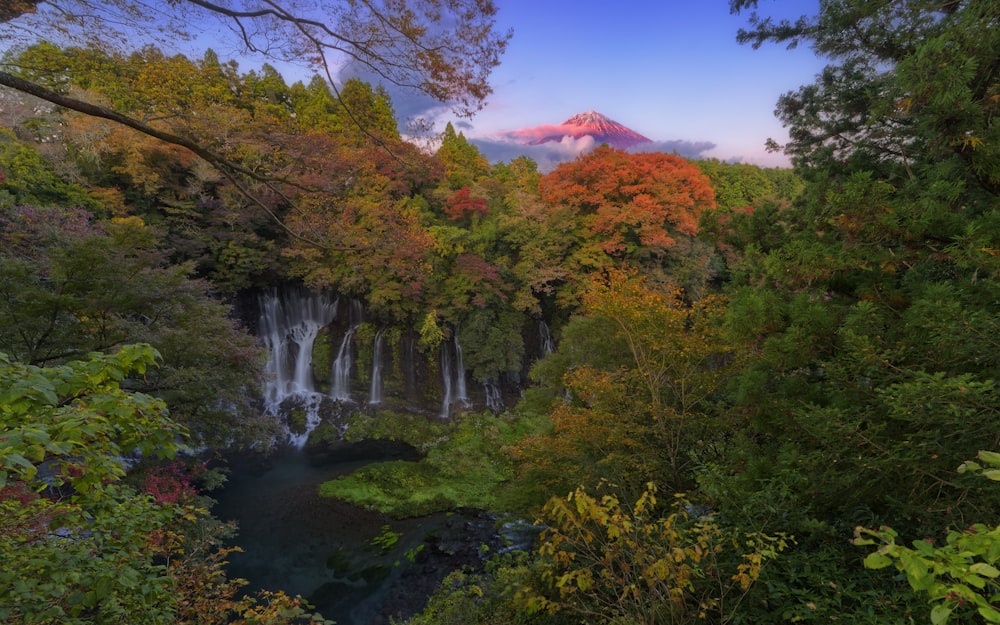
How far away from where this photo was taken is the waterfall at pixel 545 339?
19.7 m

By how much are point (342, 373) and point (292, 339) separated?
280 cm

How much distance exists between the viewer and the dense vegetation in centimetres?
276

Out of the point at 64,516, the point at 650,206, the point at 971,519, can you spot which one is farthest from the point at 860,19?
the point at 650,206

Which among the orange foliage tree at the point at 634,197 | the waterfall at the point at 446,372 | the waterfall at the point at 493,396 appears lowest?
the waterfall at the point at 493,396

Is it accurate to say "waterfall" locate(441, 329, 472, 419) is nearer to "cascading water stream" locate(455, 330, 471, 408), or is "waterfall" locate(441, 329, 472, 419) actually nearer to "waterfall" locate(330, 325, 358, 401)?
"cascading water stream" locate(455, 330, 471, 408)

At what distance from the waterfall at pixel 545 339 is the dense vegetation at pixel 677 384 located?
26.1 ft

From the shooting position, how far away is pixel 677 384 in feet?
25.7

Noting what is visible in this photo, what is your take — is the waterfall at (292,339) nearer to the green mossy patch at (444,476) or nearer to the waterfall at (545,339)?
the green mossy patch at (444,476)

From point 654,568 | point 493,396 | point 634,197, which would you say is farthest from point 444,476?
point 654,568

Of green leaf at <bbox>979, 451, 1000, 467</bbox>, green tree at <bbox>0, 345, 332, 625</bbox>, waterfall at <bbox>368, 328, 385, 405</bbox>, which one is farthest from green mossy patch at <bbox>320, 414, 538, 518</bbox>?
green leaf at <bbox>979, 451, 1000, 467</bbox>

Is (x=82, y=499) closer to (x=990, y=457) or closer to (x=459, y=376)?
(x=990, y=457)

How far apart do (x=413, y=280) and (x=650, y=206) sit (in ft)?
31.9

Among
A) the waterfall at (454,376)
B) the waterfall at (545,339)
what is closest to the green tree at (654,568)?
the waterfall at (454,376)

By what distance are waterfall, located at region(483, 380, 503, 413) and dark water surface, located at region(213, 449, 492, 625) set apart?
655 centimetres
